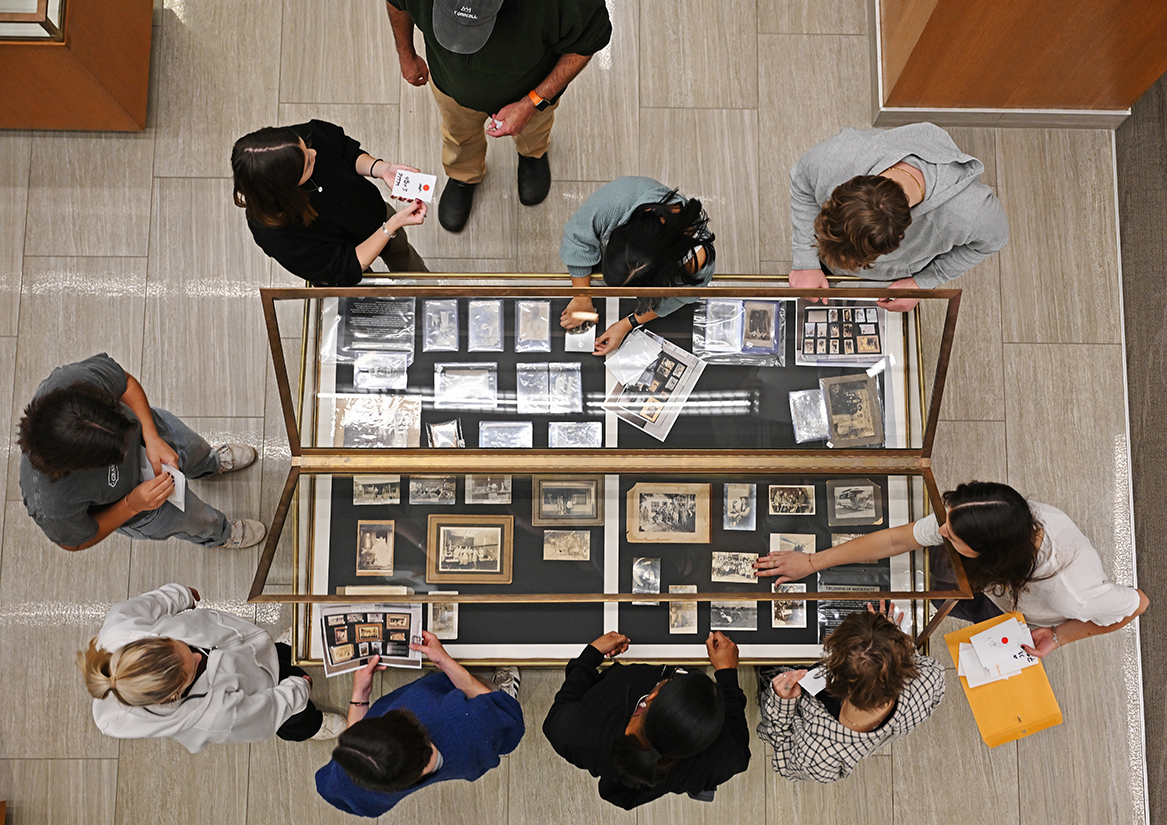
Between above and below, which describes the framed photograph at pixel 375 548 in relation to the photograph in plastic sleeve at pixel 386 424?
below

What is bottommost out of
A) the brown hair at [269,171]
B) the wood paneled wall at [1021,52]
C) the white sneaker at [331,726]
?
the white sneaker at [331,726]

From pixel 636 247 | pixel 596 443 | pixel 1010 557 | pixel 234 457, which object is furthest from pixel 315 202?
pixel 1010 557

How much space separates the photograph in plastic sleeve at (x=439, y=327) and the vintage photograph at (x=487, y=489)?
0.45 metres

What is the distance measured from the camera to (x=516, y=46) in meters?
2.34

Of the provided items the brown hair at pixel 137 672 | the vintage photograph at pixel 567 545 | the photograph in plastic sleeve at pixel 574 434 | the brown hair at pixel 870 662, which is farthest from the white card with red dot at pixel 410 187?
the brown hair at pixel 870 662

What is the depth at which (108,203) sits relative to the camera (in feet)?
11.4

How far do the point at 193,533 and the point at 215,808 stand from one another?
1271 mm

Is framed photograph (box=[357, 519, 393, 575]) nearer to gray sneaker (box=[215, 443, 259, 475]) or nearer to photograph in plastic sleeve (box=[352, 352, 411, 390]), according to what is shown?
photograph in plastic sleeve (box=[352, 352, 411, 390])

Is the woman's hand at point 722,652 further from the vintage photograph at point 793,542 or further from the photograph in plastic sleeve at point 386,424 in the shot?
the photograph in plastic sleeve at point 386,424

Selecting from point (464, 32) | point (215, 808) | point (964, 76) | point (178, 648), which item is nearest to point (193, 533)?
point (178, 648)

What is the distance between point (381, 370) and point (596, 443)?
29.9 inches

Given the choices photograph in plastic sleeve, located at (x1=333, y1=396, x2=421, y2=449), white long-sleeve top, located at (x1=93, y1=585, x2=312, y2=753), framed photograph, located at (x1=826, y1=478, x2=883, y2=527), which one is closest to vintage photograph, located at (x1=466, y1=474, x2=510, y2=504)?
photograph in plastic sleeve, located at (x1=333, y1=396, x2=421, y2=449)

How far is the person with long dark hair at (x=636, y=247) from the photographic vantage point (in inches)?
84.4

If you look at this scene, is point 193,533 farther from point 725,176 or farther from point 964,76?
point 964,76
